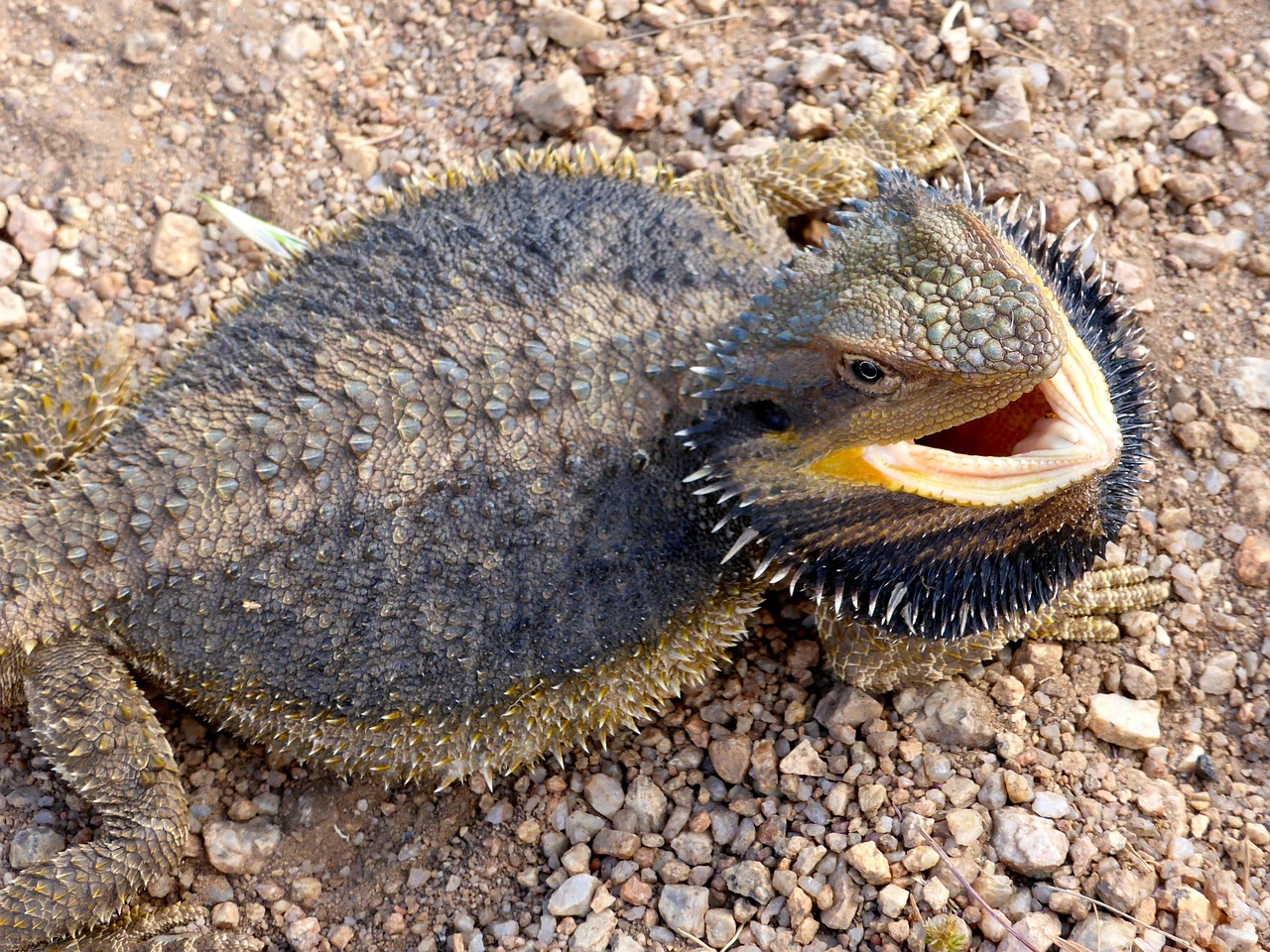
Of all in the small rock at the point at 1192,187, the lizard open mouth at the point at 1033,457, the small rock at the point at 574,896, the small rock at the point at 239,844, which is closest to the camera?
the lizard open mouth at the point at 1033,457

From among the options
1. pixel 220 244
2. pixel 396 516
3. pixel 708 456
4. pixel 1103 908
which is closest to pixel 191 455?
pixel 396 516

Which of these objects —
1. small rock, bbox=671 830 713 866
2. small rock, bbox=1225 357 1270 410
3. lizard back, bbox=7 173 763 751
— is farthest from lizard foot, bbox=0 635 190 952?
small rock, bbox=1225 357 1270 410

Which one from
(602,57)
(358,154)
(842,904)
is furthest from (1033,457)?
(358,154)

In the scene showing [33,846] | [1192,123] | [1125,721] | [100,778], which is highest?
[1192,123]

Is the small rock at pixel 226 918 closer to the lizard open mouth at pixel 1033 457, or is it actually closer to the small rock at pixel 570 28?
the lizard open mouth at pixel 1033 457

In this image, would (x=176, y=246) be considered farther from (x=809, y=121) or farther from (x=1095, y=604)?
(x=1095, y=604)

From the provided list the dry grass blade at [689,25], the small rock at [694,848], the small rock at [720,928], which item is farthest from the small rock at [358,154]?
the small rock at [720,928]
